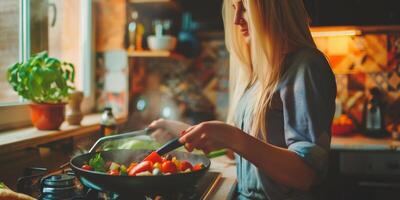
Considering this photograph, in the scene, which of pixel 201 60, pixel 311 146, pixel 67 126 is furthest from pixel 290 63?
pixel 201 60

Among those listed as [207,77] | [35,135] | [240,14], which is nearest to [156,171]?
[240,14]

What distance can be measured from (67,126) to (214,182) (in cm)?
80

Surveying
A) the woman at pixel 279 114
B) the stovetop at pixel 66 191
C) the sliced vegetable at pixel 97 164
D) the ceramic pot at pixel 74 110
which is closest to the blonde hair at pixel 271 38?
the woman at pixel 279 114

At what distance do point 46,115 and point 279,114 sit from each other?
3.10 ft

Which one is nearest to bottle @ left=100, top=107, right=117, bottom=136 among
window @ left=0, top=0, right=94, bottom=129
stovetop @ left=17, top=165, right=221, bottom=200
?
window @ left=0, top=0, right=94, bottom=129

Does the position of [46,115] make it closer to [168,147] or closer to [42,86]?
[42,86]

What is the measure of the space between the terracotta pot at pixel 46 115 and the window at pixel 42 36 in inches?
4.8

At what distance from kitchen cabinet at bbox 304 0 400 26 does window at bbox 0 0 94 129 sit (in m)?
1.34

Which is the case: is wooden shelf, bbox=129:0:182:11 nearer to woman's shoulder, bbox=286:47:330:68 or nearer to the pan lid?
woman's shoulder, bbox=286:47:330:68

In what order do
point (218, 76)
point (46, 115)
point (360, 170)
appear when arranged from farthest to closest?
1. point (218, 76)
2. point (360, 170)
3. point (46, 115)

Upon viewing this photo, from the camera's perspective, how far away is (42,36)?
1804 mm

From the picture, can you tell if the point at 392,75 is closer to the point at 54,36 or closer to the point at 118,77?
the point at 118,77

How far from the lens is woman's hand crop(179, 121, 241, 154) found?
0.92 meters

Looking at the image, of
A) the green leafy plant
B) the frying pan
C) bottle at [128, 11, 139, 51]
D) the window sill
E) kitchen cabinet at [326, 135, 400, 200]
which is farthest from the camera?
bottle at [128, 11, 139, 51]
